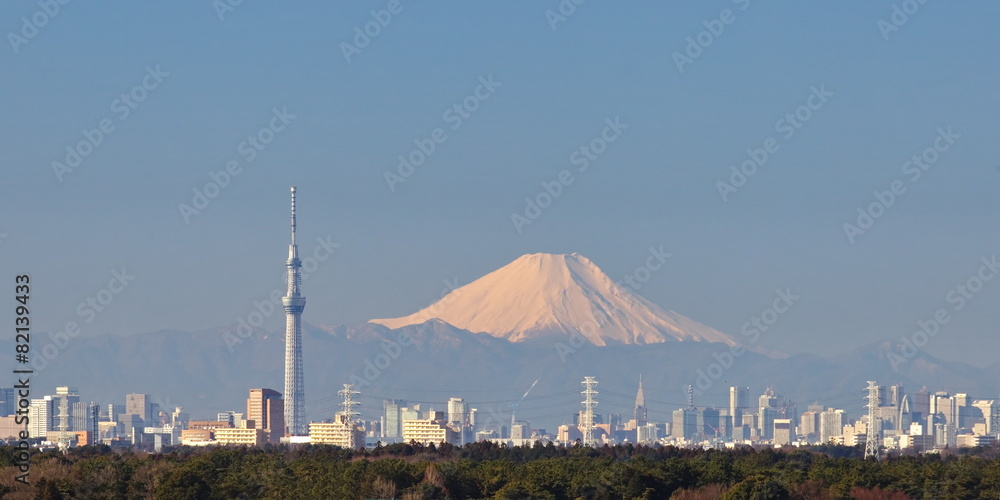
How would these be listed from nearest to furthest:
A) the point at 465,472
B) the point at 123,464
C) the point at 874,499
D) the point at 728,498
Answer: the point at 728,498
the point at 874,499
the point at 465,472
the point at 123,464

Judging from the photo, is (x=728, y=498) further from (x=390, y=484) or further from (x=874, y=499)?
(x=390, y=484)

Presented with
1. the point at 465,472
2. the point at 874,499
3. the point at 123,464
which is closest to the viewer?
the point at 874,499

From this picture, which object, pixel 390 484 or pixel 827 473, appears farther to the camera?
pixel 827 473

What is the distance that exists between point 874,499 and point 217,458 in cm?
4763

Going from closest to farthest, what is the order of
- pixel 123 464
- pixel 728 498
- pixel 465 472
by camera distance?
pixel 728 498
pixel 465 472
pixel 123 464

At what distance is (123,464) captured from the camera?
110m

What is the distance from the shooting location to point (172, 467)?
10806 centimetres

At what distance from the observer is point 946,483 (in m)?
95.7

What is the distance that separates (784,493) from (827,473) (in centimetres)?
1770

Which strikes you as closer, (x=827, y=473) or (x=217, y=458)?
(x=827, y=473)

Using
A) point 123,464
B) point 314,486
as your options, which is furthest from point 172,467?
point 314,486

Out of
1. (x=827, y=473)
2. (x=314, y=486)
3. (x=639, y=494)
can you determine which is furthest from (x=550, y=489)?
(x=827, y=473)

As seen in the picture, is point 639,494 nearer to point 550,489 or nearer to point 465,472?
point 550,489

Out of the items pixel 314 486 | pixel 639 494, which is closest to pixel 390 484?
pixel 314 486
